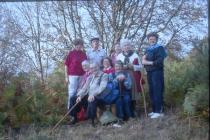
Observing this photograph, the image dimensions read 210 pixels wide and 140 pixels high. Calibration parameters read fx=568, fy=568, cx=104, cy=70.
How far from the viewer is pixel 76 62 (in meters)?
10.3

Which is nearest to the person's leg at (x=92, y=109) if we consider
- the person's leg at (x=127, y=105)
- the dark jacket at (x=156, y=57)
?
the person's leg at (x=127, y=105)

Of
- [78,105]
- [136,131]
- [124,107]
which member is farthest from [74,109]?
[136,131]

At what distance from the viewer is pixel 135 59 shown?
10.1m

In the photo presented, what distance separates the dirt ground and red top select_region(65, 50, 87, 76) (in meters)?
1.00

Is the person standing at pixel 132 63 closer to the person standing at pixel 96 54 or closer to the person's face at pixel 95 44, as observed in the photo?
the person standing at pixel 96 54

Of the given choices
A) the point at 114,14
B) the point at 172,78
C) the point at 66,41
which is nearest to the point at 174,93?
the point at 172,78

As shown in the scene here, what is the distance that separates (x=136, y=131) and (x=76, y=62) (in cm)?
199

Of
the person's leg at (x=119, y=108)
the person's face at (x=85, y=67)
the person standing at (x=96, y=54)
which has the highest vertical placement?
the person standing at (x=96, y=54)

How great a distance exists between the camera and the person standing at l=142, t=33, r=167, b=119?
9.79 m

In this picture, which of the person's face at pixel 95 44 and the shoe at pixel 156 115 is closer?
the shoe at pixel 156 115

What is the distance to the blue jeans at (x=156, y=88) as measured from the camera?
387 inches

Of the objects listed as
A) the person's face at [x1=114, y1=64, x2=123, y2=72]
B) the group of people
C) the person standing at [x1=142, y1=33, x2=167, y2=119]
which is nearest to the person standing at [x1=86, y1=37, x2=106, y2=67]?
the group of people

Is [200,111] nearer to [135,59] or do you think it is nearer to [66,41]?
[135,59]

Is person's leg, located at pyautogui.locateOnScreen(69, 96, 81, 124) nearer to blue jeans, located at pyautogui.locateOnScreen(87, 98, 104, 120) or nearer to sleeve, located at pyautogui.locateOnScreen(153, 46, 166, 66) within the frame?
blue jeans, located at pyautogui.locateOnScreen(87, 98, 104, 120)
